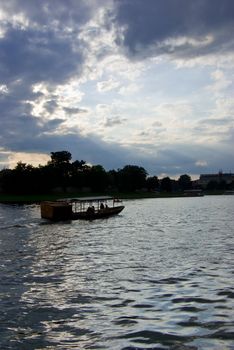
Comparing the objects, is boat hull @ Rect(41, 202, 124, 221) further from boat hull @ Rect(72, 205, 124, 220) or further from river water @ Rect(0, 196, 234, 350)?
river water @ Rect(0, 196, 234, 350)

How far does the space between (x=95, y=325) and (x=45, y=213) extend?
6490cm

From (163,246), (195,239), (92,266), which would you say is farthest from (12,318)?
(195,239)

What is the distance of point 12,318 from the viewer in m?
16.0

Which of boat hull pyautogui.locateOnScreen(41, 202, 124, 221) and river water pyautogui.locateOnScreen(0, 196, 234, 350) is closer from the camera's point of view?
river water pyautogui.locateOnScreen(0, 196, 234, 350)

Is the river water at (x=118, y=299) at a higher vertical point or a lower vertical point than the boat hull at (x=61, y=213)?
lower

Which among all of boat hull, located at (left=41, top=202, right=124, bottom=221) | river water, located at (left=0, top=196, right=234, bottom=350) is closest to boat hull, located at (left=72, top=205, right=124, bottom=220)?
boat hull, located at (left=41, top=202, right=124, bottom=221)

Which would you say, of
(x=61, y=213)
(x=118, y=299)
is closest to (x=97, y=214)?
(x=61, y=213)

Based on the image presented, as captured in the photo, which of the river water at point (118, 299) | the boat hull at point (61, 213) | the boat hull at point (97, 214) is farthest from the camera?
the boat hull at point (97, 214)

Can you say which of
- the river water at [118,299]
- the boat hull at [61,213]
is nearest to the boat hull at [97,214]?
the boat hull at [61,213]

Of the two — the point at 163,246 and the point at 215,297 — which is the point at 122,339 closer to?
the point at 215,297

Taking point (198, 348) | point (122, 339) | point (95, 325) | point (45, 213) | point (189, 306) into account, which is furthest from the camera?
point (45, 213)

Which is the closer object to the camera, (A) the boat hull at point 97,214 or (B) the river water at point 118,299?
(B) the river water at point 118,299

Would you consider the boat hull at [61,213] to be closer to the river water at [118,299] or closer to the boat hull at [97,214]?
the boat hull at [97,214]

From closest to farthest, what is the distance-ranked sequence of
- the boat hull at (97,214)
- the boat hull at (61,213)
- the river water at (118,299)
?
1. the river water at (118,299)
2. the boat hull at (61,213)
3. the boat hull at (97,214)
